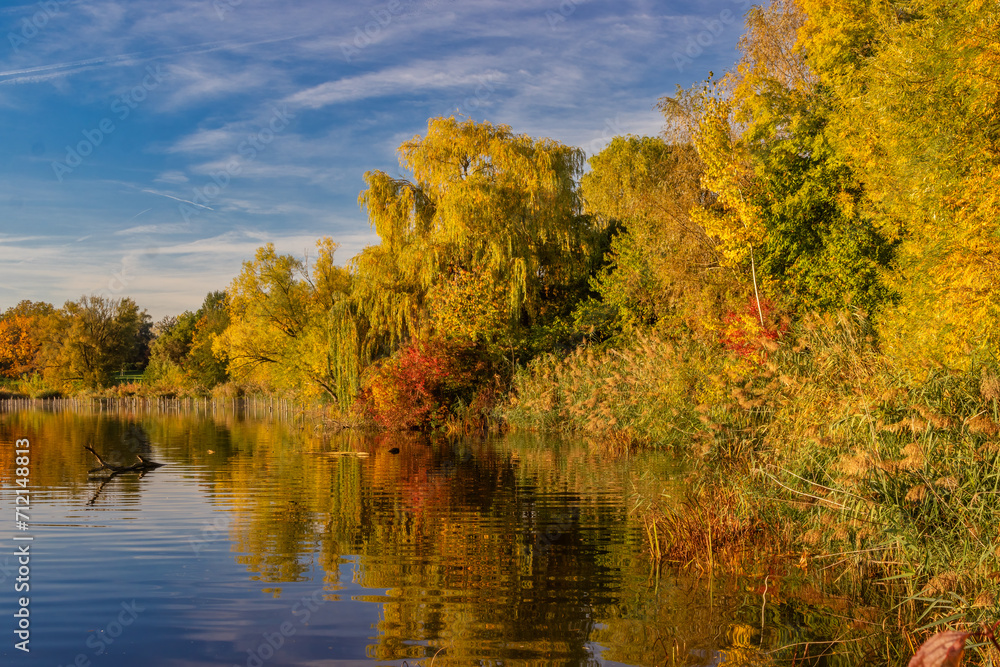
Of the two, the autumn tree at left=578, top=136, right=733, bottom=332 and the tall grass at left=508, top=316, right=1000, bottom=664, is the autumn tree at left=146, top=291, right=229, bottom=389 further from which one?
the tall grass at left=508, top=316, right=1000, bottom=664

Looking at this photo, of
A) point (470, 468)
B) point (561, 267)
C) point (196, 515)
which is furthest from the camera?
point (561, 267)

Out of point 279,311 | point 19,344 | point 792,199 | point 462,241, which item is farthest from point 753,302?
point 19,344

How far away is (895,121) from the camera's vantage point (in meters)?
15.8

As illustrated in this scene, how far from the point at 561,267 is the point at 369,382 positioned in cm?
994

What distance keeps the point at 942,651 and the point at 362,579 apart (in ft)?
25.5

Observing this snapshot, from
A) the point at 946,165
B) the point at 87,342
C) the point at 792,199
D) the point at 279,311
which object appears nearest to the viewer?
the point at 946,165

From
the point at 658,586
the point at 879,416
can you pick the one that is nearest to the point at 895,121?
the point at 879,416

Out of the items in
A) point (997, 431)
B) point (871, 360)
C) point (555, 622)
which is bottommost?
point (555, 622)

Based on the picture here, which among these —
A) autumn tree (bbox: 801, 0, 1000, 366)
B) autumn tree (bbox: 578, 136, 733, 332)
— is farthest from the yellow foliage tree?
autumn tree (bbox: 801, 0, 1000, 366)

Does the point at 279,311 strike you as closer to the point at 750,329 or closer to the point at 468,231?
the point at 468,231

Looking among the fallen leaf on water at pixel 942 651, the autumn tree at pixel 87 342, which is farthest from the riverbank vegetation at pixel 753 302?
the autumn tree at pixel 87 342

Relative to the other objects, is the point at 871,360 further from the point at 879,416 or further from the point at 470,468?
the point at 470,468

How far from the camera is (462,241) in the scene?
31.2 meters

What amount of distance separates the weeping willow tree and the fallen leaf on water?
2925cm
